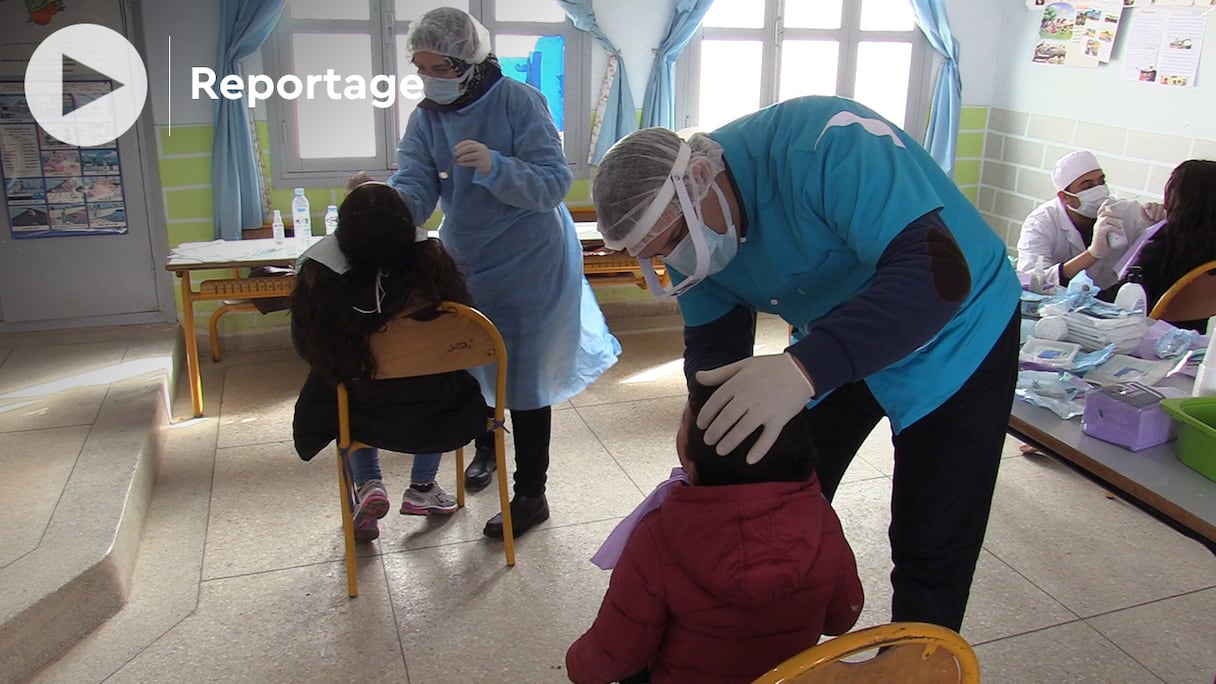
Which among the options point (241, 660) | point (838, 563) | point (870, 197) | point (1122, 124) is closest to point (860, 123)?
point (870, 197)

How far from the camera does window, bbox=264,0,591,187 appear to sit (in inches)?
155

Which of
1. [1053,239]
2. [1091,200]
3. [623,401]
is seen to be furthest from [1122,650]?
[623,401]

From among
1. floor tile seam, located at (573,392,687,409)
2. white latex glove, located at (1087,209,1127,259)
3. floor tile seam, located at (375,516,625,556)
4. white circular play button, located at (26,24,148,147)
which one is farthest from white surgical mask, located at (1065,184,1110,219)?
white circular play button, located at (26,24,148,147)

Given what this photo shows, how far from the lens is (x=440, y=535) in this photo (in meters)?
2.53

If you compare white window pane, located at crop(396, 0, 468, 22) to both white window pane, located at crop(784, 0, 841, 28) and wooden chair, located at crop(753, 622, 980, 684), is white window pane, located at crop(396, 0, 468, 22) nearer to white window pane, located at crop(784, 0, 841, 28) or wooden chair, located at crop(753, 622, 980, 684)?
white window pane, located at crop(784, 0, 841, 28)

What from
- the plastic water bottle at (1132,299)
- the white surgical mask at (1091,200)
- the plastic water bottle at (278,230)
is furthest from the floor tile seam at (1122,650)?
the plastic water bottle at (278,230)

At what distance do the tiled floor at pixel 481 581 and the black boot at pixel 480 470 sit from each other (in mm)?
74

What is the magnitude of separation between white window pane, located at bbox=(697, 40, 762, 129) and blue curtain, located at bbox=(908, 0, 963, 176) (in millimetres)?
907

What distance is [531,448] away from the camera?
249 cm

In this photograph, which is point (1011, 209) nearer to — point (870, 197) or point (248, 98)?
point (248, 98)

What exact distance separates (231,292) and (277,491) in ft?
3.15

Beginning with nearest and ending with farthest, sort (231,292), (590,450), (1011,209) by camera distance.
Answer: (590,450) → (231,292) → (1011,209)

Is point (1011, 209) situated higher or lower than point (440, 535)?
higher

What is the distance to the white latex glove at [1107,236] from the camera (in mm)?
3088
